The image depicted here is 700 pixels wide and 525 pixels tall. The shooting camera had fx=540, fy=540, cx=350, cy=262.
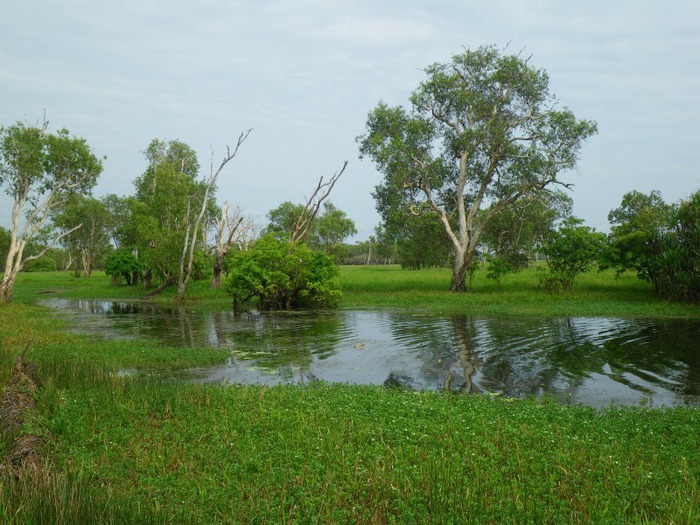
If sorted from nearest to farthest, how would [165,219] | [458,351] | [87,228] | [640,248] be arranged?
[458,351] < [640,248] < [165,219] < [87,228]

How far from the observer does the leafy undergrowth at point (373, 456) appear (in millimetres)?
5762

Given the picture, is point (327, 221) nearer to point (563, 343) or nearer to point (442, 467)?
point (563, 343)

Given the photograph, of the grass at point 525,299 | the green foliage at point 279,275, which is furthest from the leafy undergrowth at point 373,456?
the green foliage at point 279,275

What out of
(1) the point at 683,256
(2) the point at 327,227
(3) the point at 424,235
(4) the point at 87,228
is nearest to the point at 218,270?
(3) the point at 424,235

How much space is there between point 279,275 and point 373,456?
75.9 ft

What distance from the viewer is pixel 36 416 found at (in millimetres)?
8430

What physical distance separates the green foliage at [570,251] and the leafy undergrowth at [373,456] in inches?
933

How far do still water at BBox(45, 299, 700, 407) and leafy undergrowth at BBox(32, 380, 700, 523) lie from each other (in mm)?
2676

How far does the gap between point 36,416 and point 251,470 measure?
3904 mm

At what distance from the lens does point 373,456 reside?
7.18m

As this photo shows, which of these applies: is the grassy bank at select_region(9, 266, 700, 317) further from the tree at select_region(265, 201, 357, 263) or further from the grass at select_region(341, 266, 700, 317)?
the tree at select_region(265, 201, 357, 263)

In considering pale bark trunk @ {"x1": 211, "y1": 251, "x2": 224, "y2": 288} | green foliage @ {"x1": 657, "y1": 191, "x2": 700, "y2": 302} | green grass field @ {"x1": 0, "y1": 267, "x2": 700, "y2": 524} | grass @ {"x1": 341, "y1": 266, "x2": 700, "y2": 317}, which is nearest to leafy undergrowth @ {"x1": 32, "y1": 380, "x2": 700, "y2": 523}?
green grass field @ {"x1": 0, "y1": 267, "x2": 700, "y2": 524}

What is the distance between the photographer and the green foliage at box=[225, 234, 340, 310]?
29797 millimetres

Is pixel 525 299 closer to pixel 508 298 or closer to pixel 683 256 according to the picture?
pixel 508 298
